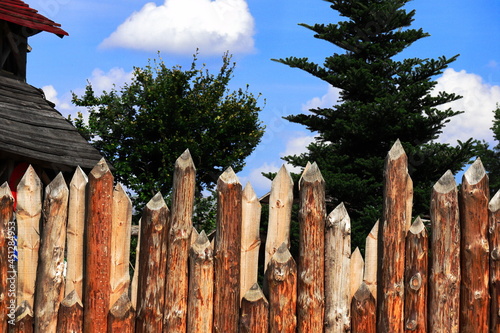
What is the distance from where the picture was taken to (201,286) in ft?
16.6

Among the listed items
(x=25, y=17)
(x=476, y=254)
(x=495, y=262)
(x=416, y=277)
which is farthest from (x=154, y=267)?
(x=25, y=17)

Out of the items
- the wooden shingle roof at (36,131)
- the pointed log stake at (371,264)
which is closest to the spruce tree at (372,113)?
the wooden shingle roof at (36,131)

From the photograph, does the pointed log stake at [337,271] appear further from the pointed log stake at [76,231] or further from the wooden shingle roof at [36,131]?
the wooden shingle roof at [36,131]

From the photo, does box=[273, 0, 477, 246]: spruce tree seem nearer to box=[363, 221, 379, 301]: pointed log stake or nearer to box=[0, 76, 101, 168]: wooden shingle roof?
box=[0, 76, 101, 168]: wooden shingle roof

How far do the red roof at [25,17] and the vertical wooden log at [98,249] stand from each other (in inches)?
344

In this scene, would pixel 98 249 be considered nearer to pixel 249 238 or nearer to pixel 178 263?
pixel 178 263

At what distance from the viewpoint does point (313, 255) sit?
4984 millimetres

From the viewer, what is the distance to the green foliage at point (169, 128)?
2322 centimetres

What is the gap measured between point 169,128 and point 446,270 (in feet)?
63.5

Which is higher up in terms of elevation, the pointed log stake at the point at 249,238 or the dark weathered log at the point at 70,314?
the pointed log stake at the point at 249,238

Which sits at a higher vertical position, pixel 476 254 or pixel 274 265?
pixel 476 254

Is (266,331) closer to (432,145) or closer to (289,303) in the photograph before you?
(289,303)

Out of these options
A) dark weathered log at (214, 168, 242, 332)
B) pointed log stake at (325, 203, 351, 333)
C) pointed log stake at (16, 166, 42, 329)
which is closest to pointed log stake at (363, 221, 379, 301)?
pointed log stake at (325, 203, 351, 333)

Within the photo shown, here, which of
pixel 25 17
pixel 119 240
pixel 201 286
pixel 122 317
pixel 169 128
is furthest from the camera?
pixel 169 128
